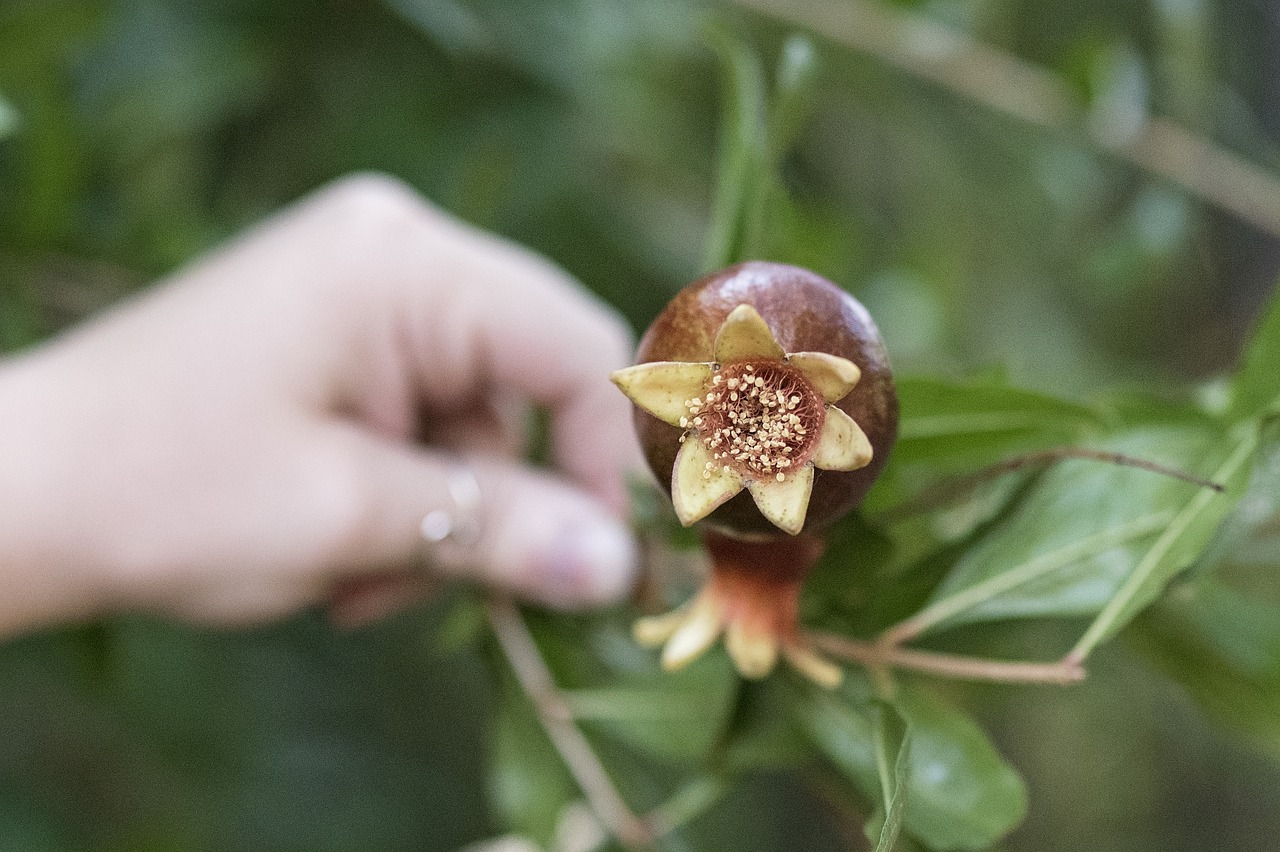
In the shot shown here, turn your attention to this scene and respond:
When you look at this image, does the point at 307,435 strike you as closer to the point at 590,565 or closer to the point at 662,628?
the point at 590,565

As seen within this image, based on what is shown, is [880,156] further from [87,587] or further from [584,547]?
[87,587]

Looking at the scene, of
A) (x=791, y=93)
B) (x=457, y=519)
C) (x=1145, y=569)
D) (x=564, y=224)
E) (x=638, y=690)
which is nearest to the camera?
(x=1145, y=569)

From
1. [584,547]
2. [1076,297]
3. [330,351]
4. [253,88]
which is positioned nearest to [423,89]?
[253,88]

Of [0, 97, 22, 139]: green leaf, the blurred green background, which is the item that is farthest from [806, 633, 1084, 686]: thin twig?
[0, 97, 22, 139]: green leaf

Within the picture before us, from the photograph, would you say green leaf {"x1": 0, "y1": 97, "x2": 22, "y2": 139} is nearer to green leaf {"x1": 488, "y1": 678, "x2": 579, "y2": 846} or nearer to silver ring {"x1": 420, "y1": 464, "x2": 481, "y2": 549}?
silver ring {"x1": 420, "y1": 464, "x2": 481, "y2": 549}

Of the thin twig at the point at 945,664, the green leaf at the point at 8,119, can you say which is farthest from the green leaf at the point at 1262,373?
the green leaf at the point at 8,119

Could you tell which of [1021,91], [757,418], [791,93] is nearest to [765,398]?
[757,418]
